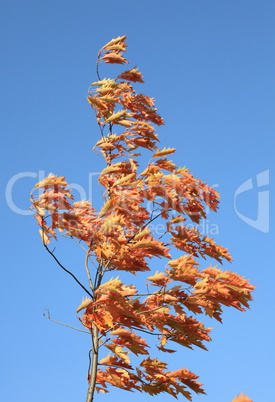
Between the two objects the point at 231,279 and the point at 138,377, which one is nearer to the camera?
the point at 231,279

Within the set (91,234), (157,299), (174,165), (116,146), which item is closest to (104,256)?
(91,234)

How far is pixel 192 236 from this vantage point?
8555 mm

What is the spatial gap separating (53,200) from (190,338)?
301 centimetres

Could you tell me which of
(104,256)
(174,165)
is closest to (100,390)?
(104,256)

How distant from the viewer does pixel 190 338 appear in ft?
27.5

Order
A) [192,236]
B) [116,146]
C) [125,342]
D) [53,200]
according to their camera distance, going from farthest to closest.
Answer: [116,146] → [192,236] → [125,342] → [53,200]

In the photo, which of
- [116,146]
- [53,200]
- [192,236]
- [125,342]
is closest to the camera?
[53,200]

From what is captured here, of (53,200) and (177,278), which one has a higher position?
Answer: (53,200)

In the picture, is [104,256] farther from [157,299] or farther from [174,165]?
[174,165]

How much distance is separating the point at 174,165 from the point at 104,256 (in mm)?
1717

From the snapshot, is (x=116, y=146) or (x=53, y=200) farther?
(x=116, y=146)

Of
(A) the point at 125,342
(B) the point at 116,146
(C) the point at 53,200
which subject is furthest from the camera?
(B) the point at 116,146

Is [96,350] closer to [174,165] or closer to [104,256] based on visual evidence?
[104,256]

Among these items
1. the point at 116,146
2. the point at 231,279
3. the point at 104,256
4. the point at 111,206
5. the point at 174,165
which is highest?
the point at 116,146
